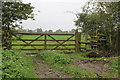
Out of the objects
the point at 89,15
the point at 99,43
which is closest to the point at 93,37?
the point at 99,43

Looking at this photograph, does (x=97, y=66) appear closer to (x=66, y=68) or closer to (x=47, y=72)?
(x=66, y=68)

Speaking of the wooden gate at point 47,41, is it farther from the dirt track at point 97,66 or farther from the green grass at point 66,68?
the dirt track at point 97,66

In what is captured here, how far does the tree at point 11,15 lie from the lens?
30.6ft

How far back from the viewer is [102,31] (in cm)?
1055

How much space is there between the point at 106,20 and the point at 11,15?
16.4 ft

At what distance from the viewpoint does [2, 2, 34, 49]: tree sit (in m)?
9.34

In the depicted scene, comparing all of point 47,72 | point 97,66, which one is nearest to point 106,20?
point 97,66

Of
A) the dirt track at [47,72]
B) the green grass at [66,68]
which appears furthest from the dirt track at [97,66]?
the dirt track at [47,72]

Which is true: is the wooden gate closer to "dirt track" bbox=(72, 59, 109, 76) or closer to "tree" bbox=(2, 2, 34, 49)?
"tree" bbox=(2, 2, 34, 49)

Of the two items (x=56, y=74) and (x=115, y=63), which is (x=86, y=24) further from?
(x=56, y=74)

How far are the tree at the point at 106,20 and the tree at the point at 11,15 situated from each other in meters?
3.36

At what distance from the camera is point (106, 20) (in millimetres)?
9898

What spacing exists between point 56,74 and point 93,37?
19.2 ft

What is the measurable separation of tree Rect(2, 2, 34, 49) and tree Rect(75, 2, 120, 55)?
3.36m
